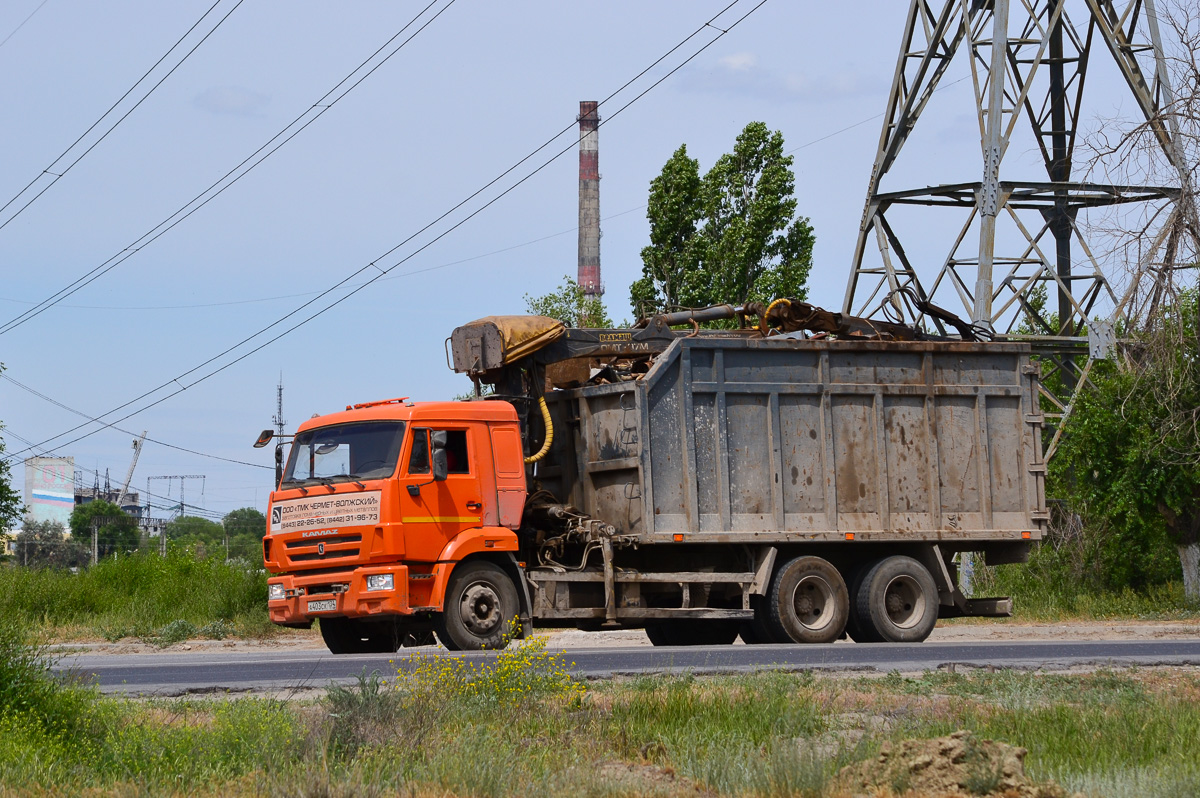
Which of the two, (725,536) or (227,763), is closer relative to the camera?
(227,763)

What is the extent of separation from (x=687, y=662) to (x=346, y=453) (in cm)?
464

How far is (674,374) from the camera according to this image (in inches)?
613

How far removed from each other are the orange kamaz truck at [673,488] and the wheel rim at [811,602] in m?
0.03

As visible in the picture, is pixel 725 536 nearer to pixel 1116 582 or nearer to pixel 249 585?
pixel 249 585

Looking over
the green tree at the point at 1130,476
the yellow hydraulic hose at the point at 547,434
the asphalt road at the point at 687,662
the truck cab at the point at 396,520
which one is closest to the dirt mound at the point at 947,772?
the asphalt road at the point at 687,662

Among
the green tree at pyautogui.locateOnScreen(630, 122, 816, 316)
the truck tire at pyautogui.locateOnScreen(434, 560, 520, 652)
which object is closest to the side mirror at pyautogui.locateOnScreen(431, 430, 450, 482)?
the truck tire at pyautogui.locateOnScreen(434, 560, 520, 652)

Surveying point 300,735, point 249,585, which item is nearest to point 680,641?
point 249,585

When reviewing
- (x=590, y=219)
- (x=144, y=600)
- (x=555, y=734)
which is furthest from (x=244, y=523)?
(x=555, y=734)

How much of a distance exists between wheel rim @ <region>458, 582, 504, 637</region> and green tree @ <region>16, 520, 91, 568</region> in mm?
83533

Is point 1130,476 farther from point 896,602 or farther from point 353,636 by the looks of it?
point 353,636

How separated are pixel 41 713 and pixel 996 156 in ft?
67.0

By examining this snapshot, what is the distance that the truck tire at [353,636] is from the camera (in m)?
15.5

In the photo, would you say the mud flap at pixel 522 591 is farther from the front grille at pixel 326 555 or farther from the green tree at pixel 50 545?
the green tree at pixel 50 545

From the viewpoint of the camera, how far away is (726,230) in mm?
36500
